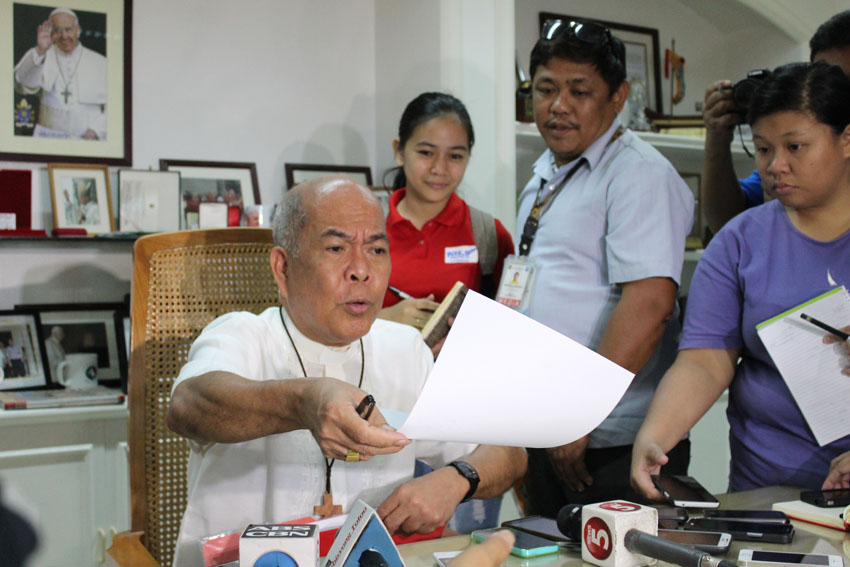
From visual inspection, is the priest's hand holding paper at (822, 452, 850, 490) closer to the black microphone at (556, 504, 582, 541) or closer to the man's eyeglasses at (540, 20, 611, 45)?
the black microphone at (556, 504, 582, 541)

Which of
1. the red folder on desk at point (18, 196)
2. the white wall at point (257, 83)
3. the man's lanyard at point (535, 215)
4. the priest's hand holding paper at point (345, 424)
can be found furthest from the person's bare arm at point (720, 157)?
the red folder on desk at point (18, 196)

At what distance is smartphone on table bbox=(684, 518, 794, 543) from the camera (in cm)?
110

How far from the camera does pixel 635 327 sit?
1772 millimetres

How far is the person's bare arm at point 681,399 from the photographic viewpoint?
140cm

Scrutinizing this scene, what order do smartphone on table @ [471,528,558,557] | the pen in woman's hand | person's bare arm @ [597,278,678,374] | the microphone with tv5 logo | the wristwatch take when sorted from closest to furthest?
the microphone with tv5 logo < smartphone on table @ [471,528,558,557] < the wristwatch < person's bare arm @ [597,278,678,374] < the pen in woman's hand

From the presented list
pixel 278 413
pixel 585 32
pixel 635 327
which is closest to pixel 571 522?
pixel 278 413

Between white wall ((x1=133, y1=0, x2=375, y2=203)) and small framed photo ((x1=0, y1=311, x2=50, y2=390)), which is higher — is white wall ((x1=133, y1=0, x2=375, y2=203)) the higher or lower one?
the higher one

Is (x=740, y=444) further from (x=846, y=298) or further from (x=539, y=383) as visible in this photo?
(x=539, y=383)

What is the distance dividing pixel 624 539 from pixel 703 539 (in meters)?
0.15

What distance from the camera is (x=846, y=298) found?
1345 millimetres

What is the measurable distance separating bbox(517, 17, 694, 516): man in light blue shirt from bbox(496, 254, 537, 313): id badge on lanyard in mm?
18

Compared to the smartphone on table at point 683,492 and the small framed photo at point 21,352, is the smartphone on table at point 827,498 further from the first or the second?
the small framed photo at point 21,352

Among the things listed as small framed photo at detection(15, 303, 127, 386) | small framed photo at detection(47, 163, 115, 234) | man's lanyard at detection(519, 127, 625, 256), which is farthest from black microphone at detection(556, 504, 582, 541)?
small framed photo at detection(47, 163, 115, 234)

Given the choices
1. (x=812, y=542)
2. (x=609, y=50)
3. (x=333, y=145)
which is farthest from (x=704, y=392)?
(x=333, y=145)
